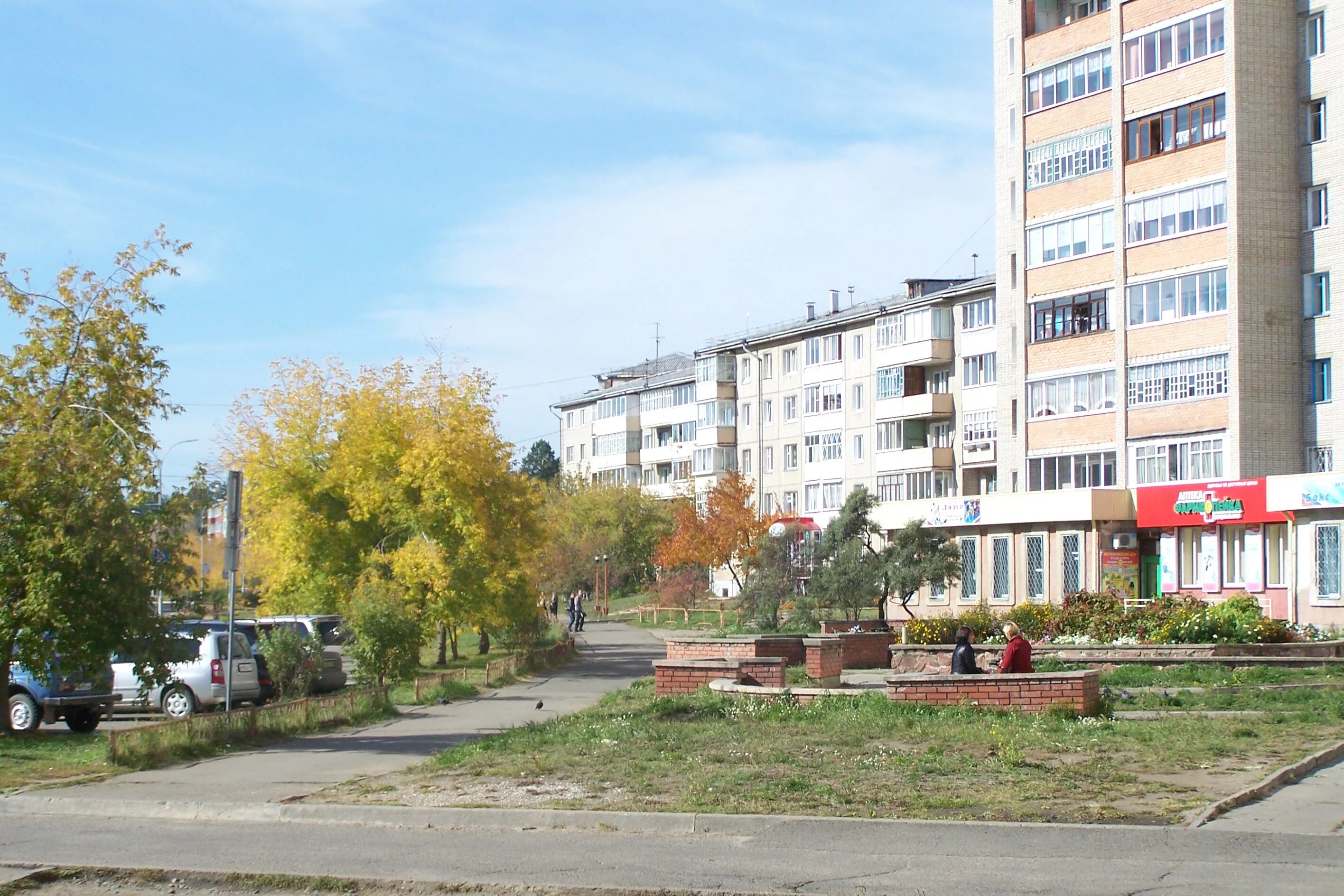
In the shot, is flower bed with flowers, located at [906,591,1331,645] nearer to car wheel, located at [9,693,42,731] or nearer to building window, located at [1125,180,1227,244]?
car wheel, located at [9,693,42,731]

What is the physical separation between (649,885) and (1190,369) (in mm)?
38193

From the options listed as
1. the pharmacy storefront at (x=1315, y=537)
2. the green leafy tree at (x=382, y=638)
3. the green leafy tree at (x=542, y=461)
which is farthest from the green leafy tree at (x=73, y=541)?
the green leafy tree at (x=542, y=461)

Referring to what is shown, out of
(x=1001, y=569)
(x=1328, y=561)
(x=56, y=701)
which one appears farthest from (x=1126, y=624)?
(x=1001, y=569)

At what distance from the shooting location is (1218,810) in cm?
990

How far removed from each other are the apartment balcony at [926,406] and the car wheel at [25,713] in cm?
5053

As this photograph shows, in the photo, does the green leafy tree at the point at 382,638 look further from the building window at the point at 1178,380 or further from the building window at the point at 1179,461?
the building window at the point at 1178,380

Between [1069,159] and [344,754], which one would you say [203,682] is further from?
[1069,159]

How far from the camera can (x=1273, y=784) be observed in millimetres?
10938

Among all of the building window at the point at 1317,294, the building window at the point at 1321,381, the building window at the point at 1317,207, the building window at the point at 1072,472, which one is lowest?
the building window at the point at 1072,472

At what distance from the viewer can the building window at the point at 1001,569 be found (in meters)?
48.1

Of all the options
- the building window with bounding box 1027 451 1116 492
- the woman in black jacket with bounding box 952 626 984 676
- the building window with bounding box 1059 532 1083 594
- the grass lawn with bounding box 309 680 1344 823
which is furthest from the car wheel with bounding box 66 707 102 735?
the building window with bounding box 1027 451 1116 492

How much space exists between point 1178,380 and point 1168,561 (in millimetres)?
5804

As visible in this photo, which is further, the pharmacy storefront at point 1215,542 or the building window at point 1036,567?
the building window at point 1036,567

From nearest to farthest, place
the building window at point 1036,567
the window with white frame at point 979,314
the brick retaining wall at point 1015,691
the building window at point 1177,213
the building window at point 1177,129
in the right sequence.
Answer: the brick retaining wall at point 1015,691 < the building window at point 1177,213 < the building window at point 1177,129 < the building window at point 1036,567 < the window with white frame at point 979,314
